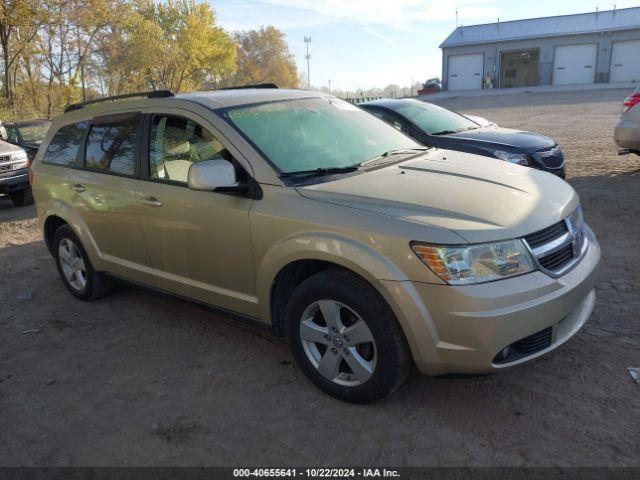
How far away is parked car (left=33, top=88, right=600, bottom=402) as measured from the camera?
105 inches

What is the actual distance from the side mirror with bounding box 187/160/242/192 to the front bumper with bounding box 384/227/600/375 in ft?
3.93

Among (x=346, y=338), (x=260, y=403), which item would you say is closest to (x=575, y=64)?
(x=346, y=338)

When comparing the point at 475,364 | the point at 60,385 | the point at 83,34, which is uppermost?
the point at 83,34

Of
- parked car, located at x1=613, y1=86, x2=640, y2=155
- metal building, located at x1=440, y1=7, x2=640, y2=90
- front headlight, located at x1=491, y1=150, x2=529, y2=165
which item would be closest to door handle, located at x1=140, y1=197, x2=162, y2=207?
front headlight, located at x1=491, y1=150, x2=529, y2=165

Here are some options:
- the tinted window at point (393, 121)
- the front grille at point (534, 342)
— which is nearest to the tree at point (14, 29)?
the tinted window at point (393, 121)

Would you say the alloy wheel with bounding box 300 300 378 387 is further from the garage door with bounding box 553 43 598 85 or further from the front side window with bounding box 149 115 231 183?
the garage door with bounding box 553 43 598 85

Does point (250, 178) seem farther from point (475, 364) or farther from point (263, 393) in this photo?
point (475, 364)

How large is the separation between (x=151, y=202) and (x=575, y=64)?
168ft

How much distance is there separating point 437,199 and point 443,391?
3.81ft

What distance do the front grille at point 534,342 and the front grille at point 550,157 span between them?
4.68 m

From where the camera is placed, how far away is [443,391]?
3207mm

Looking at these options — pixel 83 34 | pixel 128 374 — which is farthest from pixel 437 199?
pixel 83 34

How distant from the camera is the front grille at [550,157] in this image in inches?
275

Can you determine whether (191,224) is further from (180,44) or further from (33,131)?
(180,44)
